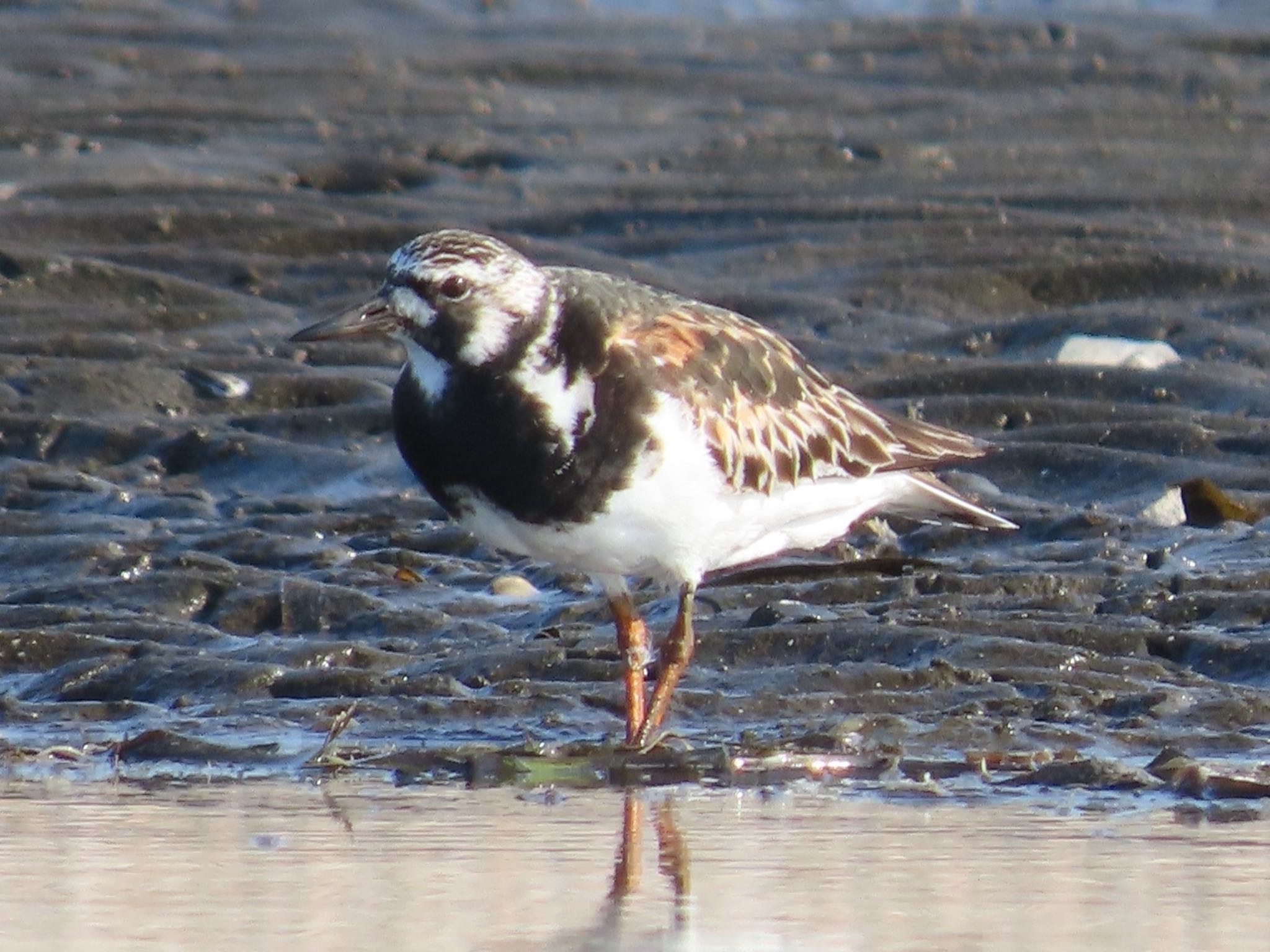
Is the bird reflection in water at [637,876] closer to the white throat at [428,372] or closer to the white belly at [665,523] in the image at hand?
the white belly at [665,523]

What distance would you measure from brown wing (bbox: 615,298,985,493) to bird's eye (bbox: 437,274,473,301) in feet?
1.09

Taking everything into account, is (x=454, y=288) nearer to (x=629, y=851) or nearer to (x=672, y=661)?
(x=672, y=661)

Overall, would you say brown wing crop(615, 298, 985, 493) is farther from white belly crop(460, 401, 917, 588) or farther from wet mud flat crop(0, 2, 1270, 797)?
wet mud flat crop(0, 2, 1270, 797)

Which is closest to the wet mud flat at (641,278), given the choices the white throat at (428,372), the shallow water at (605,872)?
the shallow water at (605,872)

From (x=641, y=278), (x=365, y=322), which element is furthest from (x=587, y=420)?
(x=641, y=278)

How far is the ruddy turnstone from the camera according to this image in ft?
16.5

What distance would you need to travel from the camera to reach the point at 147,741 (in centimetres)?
529

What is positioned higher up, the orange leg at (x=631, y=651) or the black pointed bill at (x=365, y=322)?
the black pointed bill at (x=365, y=322)

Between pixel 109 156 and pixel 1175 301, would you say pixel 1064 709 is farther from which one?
pixel 109 156

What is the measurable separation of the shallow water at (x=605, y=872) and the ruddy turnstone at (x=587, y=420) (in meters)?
0.57

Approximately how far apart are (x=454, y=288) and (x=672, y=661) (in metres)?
1.00

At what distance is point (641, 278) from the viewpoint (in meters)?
10.2

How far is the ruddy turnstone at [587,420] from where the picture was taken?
5.04 meters

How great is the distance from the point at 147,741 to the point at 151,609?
4.29ft
